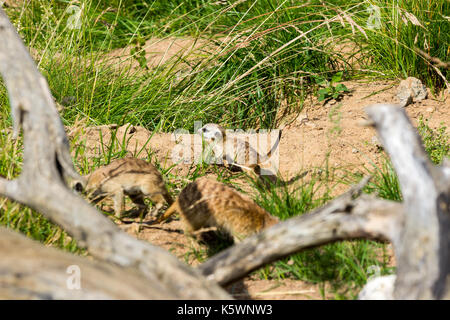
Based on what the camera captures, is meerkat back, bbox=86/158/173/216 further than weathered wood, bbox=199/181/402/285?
Yes

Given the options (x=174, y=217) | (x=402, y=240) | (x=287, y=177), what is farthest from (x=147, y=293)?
(x=287, y=177)

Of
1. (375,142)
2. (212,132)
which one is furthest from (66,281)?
(375,142)

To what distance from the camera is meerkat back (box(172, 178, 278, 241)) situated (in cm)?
286

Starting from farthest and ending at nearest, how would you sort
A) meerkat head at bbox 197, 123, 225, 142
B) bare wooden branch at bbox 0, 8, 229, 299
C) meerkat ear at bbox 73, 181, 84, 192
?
meerkat head at bbox 197, 123, 225, 142, meerkat ear at bbox 73, 181, 84, 192, bare wooden branch at bbox 0, 8, 229, 299

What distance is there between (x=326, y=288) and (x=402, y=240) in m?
0.82

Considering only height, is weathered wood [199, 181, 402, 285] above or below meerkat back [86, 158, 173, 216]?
above

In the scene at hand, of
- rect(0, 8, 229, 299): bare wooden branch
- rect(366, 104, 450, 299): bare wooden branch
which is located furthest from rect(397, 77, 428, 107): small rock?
rect(0, 8, 229, 299): bare wooden branch

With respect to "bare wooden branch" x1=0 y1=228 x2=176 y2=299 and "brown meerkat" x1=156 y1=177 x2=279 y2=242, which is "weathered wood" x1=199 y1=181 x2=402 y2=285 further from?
"brown meerkat" x1=156 y1=177 x2=279 y2=242

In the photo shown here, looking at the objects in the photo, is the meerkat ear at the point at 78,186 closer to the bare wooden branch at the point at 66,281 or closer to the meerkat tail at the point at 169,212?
the meerkat tail at the point at 169,212

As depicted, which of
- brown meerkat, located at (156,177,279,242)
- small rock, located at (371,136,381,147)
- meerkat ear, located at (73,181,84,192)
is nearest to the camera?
meerkat ear, located at (73,181,84,192)

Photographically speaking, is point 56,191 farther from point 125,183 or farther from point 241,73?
point 241,73

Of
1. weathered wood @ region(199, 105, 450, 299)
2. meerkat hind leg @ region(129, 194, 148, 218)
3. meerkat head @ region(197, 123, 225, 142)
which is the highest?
weathered wood @ region(199, 105, 450, 299)

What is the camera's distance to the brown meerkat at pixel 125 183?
3072 mm
